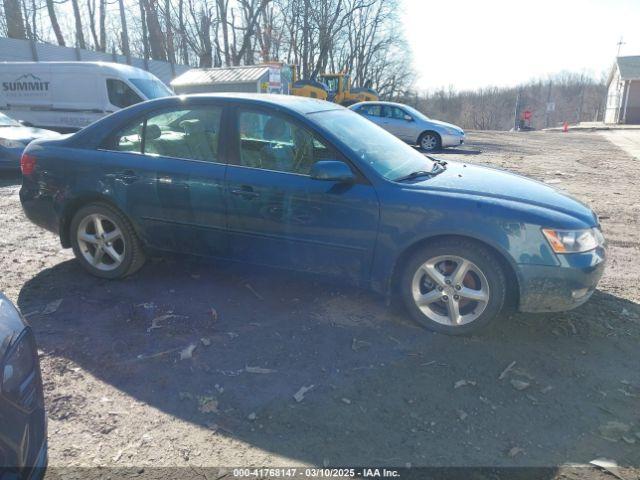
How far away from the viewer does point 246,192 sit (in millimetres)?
3637

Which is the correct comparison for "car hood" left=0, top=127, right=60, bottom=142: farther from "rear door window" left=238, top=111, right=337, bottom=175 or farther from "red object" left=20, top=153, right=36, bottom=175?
"rear door window" left=238, top=111, right=337, bottom=175

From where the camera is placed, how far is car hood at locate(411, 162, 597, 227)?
333cm

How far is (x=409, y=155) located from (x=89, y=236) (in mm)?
2928

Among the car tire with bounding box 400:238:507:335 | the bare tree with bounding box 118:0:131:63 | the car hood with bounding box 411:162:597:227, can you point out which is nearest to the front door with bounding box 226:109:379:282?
the car tire with bounding box 400:238:507:335

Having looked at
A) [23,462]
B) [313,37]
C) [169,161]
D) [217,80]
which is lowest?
[23,462]

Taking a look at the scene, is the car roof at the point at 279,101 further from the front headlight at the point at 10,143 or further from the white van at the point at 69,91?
the white van at the point at 69,91

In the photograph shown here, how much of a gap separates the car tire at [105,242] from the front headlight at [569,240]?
3.27 m

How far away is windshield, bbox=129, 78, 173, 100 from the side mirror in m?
11.5

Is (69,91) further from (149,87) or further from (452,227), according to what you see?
(452,227)

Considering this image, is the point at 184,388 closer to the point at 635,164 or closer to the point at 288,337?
the point at 288,337

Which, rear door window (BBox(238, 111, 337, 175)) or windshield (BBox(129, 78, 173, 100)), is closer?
rear door window (BBox(238, 111, 337, 175))

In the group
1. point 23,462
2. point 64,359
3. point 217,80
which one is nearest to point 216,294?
point 64,359

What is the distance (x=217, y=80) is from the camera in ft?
55.5

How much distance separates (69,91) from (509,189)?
1359 centimetres
